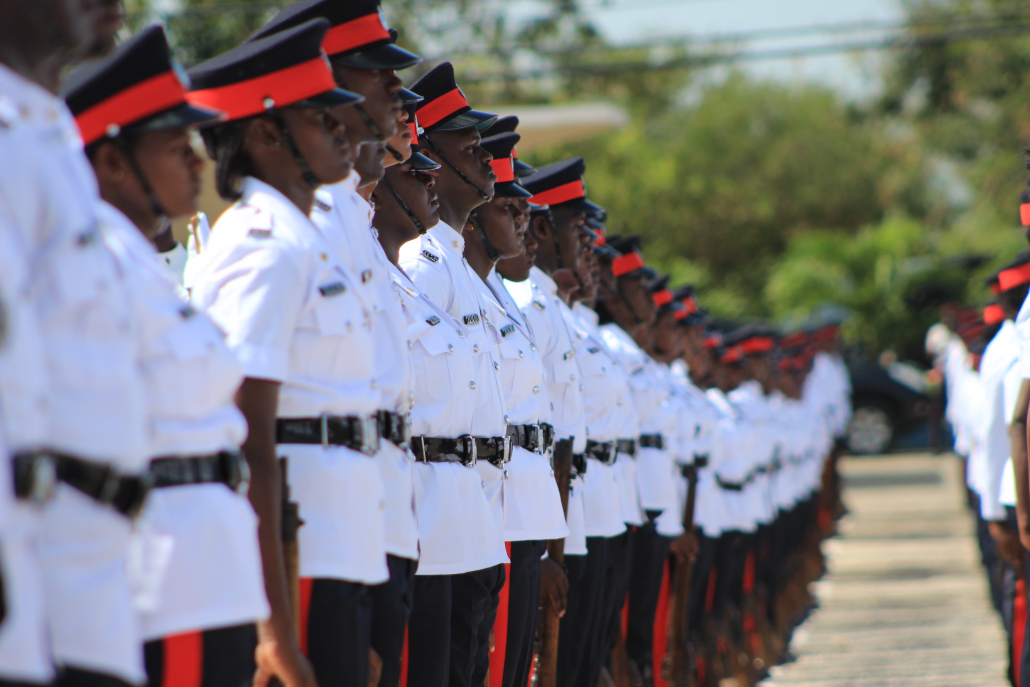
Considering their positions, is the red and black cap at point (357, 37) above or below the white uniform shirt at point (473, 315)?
above

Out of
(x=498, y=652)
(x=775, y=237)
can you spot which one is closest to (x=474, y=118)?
(x=498, y=652)

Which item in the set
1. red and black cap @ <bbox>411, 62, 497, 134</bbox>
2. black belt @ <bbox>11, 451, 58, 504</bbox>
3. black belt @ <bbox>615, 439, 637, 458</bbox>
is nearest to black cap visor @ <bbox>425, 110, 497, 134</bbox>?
red and black cap @ <bbox>411, 62, 497, 134</bbox>

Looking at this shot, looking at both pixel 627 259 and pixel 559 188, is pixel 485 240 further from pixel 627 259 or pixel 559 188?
pixel 627 259

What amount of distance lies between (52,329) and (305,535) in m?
0.92

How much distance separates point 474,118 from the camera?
13.5ft

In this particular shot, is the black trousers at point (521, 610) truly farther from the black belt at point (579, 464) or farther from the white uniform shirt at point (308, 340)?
the white uniform shirt at point (308, 340)

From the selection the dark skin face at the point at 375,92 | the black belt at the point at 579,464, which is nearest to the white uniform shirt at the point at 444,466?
the dark skin face at the point at 375,92

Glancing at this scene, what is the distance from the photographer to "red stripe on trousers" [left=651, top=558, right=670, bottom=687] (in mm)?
6436

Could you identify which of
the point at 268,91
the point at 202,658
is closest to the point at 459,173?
the point at 268,91

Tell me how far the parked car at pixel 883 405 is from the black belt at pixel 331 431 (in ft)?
63.6

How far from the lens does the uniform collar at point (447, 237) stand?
4.03 meters

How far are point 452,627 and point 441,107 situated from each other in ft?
5.27

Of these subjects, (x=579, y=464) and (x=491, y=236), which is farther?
(x=579, y=464)

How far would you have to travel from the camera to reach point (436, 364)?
3.57 m
